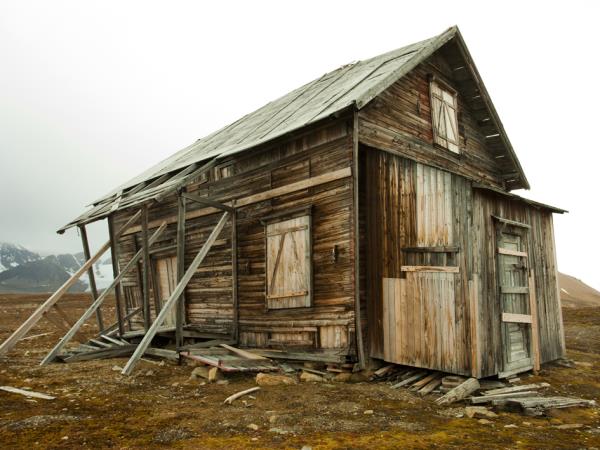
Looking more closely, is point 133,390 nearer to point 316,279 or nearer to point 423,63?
point 316,279

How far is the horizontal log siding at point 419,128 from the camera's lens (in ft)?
31.7

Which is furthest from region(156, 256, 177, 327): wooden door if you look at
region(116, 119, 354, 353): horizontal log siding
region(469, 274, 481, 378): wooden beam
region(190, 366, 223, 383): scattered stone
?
region(469, 274, 481, 378): wooden beam

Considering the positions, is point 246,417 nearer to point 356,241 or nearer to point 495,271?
point 356,241

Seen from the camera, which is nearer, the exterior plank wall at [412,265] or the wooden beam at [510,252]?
the exterior plank wall at [412,265]

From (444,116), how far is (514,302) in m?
5.32

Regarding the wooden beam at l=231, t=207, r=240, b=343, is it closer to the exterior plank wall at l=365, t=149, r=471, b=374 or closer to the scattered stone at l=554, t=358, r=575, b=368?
the exterior plank wall at l=365, t=149, r=471, b=374

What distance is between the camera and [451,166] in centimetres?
1183

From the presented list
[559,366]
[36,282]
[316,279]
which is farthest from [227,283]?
[36,282]

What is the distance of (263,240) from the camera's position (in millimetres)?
10438

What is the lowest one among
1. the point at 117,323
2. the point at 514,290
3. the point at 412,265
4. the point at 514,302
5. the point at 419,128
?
the point at 117,323

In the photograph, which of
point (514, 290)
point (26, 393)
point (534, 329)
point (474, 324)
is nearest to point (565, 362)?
point (534, 329)

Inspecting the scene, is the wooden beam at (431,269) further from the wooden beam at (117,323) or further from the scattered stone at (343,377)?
the wooden beam at (117,323)

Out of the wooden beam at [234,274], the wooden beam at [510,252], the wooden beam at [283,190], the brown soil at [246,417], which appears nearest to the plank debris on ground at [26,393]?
the brown soil at [246,417]

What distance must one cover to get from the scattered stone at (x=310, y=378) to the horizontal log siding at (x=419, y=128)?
4.58 metres
